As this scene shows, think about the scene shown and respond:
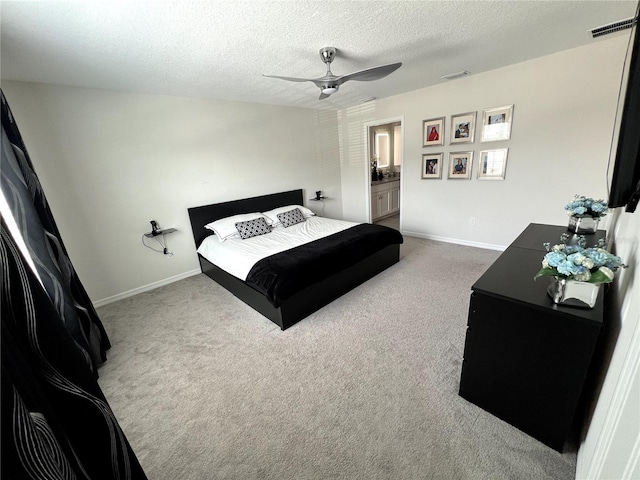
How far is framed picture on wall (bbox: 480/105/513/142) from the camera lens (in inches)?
125

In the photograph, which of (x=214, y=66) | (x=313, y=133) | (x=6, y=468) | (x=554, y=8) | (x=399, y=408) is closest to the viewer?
(x=6, y=468)

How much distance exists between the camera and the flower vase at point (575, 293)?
1083 millimetres

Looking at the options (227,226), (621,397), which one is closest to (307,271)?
(227,226)

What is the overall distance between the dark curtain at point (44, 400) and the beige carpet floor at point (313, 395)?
83cm

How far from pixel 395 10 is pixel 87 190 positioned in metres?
3.23

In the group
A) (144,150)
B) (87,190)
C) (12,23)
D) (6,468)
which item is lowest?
(6,468)

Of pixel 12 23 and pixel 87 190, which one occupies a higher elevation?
pixel 12 23

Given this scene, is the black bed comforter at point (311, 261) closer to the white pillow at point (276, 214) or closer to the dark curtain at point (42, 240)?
the white pillow at point (276, 214)

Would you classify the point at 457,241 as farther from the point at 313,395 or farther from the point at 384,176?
the point at 313,395

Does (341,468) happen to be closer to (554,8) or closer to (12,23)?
(12,23)

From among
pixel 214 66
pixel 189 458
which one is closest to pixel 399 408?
pixel 189 458

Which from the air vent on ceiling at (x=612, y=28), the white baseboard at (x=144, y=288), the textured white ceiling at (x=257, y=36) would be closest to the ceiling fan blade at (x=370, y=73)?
the textured white ceiling at (x=257, y=36)

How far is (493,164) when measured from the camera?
11.2ft

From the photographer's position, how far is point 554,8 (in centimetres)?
186
